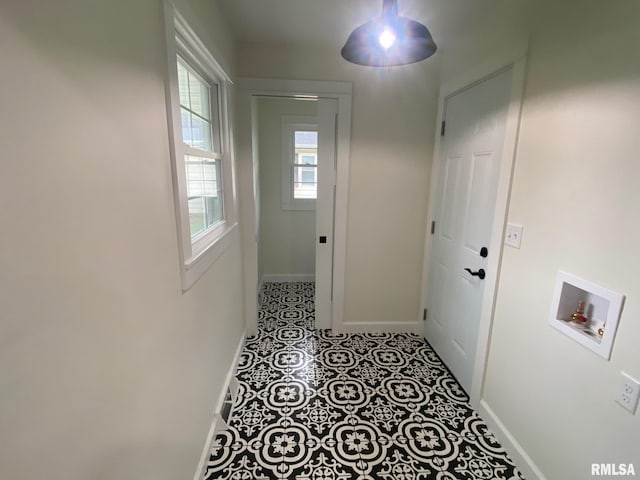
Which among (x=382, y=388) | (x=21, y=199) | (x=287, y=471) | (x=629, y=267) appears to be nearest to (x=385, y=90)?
(x=629, y=267)

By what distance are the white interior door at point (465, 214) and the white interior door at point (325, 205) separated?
891 millimetres

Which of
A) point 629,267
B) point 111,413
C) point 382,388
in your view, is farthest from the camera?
point 382,388

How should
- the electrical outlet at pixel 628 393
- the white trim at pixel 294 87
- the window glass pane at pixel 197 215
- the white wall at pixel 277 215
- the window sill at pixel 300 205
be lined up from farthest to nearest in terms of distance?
1. the window sill at pixel 300 205
2. the white wall at pixel 277 215
3. the white trim at pixel 294 87
4. the window glass pane at pixel 197 215
5. the electrical outlet at pixel 628 393

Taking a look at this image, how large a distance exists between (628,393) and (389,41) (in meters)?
1.54

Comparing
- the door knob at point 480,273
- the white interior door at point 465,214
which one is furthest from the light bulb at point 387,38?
the door knob at point 480,273

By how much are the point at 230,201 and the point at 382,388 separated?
5.63 feet

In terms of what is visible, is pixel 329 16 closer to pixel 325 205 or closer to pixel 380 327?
pixel 325 205

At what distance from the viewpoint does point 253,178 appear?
8.29 ft

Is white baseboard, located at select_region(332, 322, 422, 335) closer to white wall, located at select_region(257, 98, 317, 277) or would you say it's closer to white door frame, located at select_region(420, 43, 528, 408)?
white door frame, located at select_region(420, 43, 528, 408)

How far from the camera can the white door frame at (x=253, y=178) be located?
235cm

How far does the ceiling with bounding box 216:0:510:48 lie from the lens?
1.74 meters

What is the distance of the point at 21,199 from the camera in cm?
49

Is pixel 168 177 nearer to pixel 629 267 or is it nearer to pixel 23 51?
pixel 23 51

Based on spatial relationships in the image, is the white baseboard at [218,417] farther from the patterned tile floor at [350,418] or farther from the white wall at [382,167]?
the white wall at [382,167]
